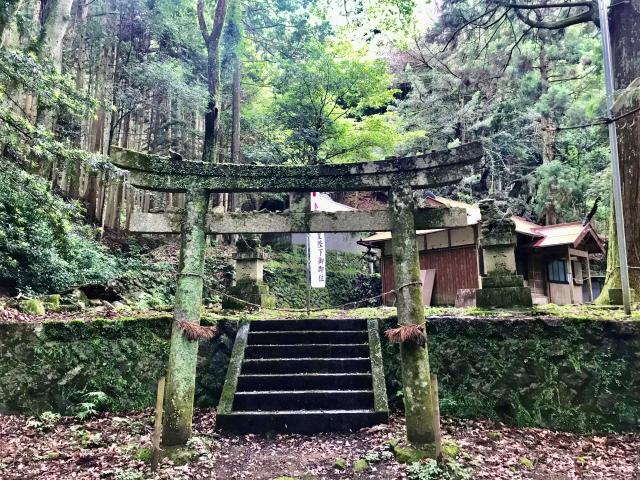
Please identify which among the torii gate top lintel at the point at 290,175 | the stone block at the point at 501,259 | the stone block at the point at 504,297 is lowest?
the stone block at the point at 504,297

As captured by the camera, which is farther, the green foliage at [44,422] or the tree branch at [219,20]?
the tree branch at [219,20]

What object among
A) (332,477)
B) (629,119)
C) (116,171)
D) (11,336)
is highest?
(629,119)

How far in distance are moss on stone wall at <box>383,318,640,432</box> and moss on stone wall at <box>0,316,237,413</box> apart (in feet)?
12.2

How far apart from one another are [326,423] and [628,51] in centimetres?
860

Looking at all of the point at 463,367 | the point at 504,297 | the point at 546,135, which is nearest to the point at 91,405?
the point at 463,367

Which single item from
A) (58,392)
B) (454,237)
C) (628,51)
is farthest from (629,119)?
(58,392)

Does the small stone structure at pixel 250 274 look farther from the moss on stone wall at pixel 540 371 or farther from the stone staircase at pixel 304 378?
the moss on stone wall at pixel 540 371

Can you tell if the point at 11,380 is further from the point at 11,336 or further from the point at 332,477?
the point at 332,477

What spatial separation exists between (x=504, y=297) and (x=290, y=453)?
Answer: 14.6 feet

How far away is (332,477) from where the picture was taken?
4488mm

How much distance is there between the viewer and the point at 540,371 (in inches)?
242

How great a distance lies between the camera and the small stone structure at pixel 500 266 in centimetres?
730

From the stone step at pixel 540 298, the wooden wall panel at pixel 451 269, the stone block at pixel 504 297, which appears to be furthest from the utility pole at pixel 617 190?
the stone step at pixel 540 298

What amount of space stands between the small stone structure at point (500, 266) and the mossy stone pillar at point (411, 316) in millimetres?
2898
